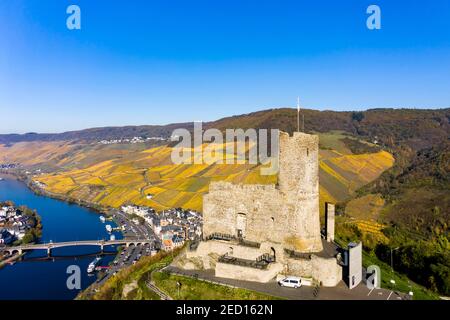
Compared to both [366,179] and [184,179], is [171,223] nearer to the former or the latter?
[184,179]

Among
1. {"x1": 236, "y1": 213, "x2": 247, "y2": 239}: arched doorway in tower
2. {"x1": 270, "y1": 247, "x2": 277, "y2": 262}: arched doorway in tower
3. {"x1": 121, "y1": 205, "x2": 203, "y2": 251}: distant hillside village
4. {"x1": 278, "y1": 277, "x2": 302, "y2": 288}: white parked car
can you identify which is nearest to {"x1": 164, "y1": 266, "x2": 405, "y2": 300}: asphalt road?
{"x1": 278, "y1": 277, "x2": 302, "y2": 288}: white parked car

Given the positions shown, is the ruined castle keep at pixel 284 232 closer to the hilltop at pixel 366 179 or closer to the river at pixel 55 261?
the hilltop at pixel 366 179

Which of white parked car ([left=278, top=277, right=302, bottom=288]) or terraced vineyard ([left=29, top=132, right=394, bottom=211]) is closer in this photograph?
white parked car ([left=278, top=277, right=302, bottom=288])

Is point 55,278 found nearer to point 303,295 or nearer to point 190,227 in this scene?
point 190,227

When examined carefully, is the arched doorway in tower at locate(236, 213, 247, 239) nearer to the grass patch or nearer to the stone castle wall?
the stone castle wall

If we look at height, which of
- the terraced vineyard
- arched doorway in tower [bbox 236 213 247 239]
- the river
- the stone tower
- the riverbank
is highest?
the stone tower

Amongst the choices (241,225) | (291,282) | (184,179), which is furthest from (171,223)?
(291,282)
